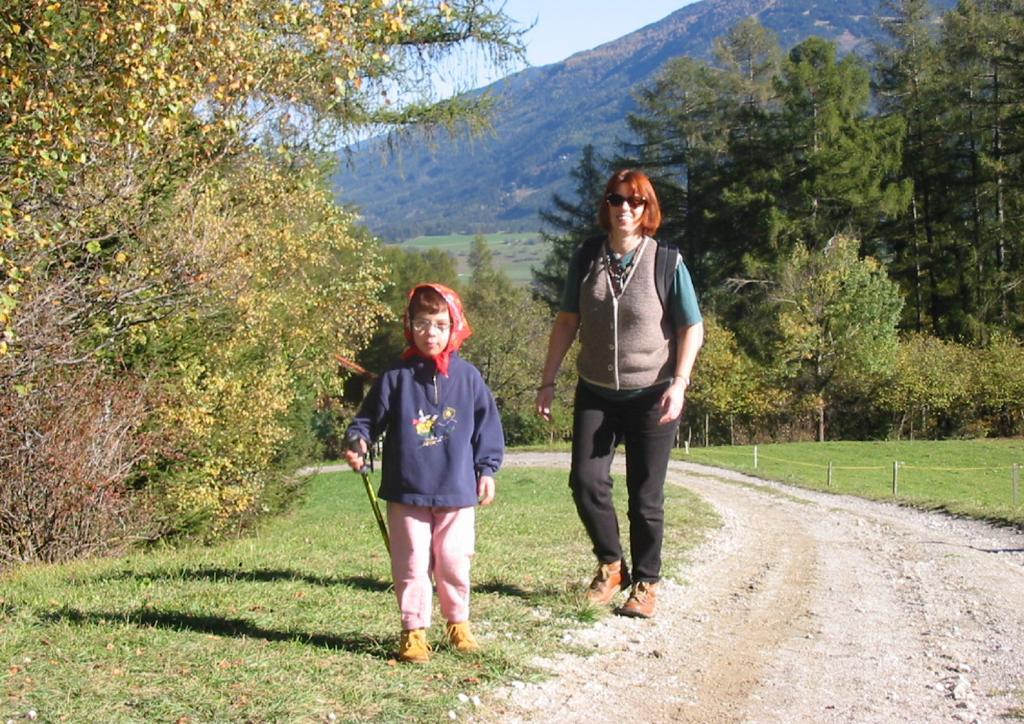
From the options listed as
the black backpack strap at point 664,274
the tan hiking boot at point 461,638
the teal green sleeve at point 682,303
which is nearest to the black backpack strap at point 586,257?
the black backpack strap at point 664,274

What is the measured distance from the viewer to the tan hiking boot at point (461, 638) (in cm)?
555

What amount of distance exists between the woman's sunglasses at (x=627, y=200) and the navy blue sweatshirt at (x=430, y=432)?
63.5 inches

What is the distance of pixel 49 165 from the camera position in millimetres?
7836

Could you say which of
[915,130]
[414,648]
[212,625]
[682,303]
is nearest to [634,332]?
[682,303]

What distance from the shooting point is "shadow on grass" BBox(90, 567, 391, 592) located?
753 centimetres

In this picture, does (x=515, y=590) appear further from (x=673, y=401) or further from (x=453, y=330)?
(x=453, y=330)

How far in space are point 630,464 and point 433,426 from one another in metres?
1.68

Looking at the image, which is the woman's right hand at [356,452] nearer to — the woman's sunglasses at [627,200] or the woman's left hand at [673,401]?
the woman's left hand at [673,401]

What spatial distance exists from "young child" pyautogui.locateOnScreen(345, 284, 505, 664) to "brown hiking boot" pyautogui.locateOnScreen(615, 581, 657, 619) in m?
1.41

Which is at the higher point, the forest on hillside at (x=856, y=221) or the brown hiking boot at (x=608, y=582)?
the forest on hillside at (x=856, y=221)

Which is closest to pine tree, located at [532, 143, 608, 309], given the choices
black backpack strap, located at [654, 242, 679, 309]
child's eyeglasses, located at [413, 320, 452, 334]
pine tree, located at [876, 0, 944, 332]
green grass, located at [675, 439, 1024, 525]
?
pine tree, located at [876, 0, 944, 332]

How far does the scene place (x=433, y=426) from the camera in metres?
5.52

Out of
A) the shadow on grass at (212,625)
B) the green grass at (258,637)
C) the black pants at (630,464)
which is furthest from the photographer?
the black pants at (630,464)

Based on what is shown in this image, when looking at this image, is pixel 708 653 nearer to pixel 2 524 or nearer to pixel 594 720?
pixel 594 720
